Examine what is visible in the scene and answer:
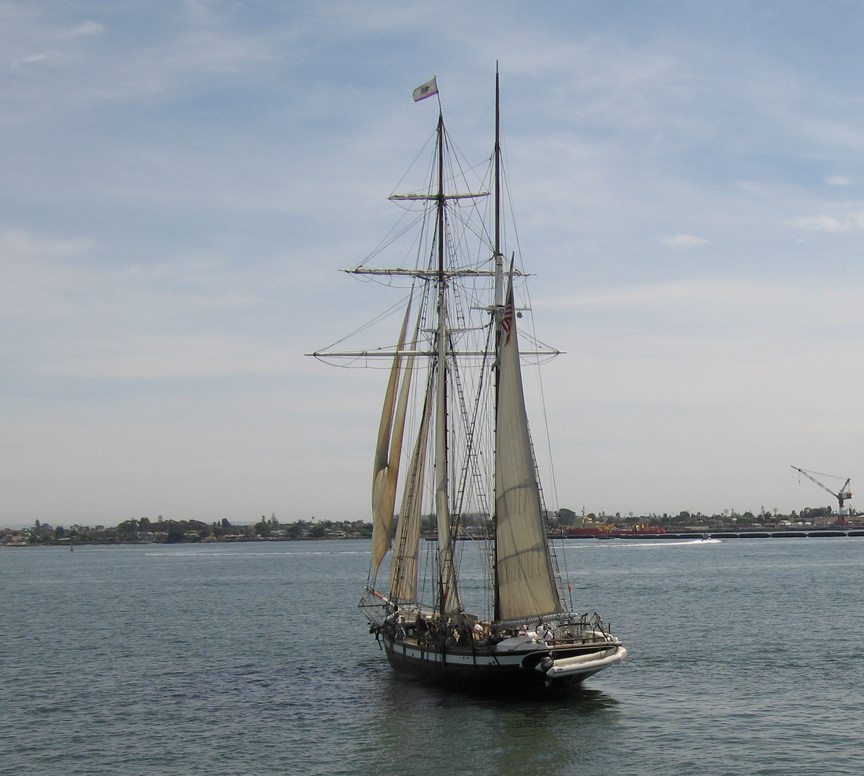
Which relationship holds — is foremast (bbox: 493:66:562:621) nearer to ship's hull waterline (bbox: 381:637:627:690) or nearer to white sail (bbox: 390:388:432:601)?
ship's hull waterline (bbox: 381:637:627:690)

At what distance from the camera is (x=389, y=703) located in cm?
4050

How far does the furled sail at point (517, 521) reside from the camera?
39.3m

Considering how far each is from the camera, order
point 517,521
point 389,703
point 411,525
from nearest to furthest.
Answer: point 517,521 < point 389,703 < point 411,525

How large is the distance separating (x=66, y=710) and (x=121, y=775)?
434 inches

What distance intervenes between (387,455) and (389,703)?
12.2m

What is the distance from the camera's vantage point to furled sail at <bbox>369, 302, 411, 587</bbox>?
4781cm

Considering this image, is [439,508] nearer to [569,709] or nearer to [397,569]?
[397,569]

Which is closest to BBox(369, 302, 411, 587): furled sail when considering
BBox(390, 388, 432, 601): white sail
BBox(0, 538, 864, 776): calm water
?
BBox(390, 388, 432, 601): white sail

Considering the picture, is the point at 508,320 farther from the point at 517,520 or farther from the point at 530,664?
the point at 530,664

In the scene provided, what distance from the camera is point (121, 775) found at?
3150 centimetres

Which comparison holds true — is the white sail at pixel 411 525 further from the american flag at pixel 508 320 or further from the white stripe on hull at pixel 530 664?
the american flag at pixel 508 320

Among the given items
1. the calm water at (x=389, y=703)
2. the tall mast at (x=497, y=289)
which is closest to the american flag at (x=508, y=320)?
the tall mast at (x=497, y=289)

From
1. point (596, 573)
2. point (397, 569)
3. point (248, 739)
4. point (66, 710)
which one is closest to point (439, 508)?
point (397, 569)

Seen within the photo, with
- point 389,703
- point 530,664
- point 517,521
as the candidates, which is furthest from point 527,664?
point 389,703
